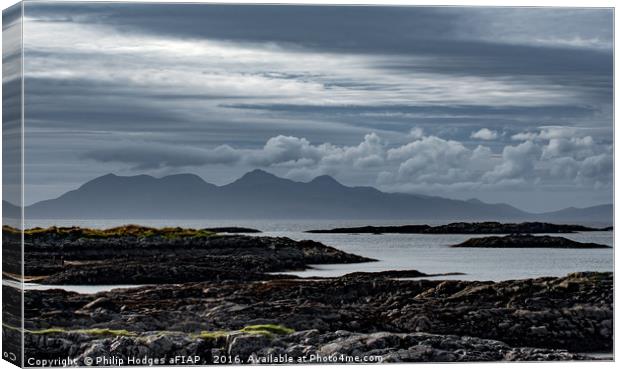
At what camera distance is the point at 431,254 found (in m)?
22.2

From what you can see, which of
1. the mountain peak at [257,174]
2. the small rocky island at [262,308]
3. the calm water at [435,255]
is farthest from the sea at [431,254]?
the mountain peak at [257,174]

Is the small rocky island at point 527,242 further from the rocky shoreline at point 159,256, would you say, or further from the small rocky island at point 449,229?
the rocky shoreline at point 159,256

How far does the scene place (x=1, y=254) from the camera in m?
21.7

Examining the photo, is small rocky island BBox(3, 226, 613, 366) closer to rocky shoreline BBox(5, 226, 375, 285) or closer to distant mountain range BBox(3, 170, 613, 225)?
rocky shoreline BBox(5, 226, 375, 285)

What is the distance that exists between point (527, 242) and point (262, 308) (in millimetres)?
3933

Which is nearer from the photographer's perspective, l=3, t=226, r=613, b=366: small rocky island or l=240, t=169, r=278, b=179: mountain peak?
l=3, t=226, r=613, b=366: small rocky island

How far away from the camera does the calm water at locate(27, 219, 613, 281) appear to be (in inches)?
863

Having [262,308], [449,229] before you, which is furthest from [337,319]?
[449,229]

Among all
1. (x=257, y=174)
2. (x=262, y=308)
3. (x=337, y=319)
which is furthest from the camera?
(x=257, y=174)

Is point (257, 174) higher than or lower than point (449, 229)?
higher

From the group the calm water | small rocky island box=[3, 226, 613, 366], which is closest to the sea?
the calm water

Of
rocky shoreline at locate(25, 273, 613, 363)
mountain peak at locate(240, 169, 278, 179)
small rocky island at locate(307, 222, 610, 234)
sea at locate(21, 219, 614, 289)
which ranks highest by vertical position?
mountain peak at locate(240, 169, 278, 179)

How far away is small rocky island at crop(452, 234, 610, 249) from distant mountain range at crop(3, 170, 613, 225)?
0.28m

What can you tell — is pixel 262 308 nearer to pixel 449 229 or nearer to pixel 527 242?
pixel 449 229
